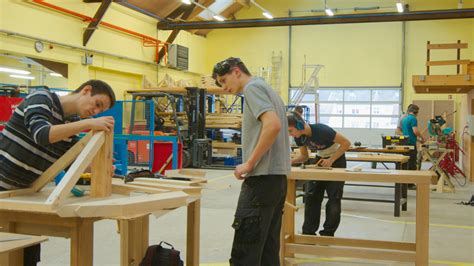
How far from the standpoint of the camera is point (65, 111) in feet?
8.71

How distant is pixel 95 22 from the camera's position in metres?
14.5

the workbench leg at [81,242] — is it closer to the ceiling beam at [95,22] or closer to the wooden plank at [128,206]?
the wooden plank at [128,206]

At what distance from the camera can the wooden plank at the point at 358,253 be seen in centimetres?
424

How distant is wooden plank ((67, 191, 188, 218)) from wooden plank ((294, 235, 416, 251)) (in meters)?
2.62

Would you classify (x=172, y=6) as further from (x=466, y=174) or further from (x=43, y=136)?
(x=43, y=136)

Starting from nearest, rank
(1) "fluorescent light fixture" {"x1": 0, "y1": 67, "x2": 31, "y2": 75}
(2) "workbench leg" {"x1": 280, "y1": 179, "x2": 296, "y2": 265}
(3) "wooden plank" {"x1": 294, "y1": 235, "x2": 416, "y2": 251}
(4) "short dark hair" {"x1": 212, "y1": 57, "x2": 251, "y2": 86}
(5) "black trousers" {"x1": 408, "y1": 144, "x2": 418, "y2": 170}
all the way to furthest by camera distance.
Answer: (4) "short dark hair" {"x1": 212, "y1": 57, "x2": 251, "y2": 86} < (3) "wooden plank" {"x1": 294, "y1": 235, "x2": 416, "y2": 251} < (2) "workbench leg" {"x1": 280, "y1": 179, "x2": 296, "y2": 265} < (5) "black trousers" {"x1": 408, "y1": 144, "x2": 418, "y2": 170} < (1) "fluorescent light fixture" {"x1": 0, "y1": 67, "x2": 31, "y2": 75}

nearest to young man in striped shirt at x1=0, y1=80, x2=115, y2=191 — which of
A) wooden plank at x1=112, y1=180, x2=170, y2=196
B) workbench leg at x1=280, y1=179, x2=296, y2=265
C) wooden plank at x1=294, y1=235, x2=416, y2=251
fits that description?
wooden plank at x1=112, y1=180, x2=170, y2=196

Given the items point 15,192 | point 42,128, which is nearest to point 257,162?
point 42,128

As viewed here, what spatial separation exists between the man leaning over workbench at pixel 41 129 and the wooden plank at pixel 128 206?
42cm

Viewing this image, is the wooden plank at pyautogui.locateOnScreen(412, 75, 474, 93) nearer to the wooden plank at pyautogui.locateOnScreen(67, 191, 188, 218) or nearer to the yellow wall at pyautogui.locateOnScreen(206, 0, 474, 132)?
the wooden plank at pyautogui.locateOnScreen(67, 191, 188, 218)

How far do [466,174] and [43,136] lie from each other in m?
11.8

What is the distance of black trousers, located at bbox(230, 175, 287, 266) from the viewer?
292cm

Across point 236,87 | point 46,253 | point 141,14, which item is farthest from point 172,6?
point 236,87

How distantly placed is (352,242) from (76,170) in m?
3.20
